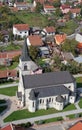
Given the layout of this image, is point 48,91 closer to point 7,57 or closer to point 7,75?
point 7,75

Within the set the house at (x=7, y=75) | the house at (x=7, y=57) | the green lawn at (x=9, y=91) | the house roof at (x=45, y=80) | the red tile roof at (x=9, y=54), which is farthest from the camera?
the red tile roof at (x=9, y=54)

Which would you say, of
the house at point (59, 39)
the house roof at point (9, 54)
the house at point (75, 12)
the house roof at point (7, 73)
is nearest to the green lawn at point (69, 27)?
the house at point (75, 12)

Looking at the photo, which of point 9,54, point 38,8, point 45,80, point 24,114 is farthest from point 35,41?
point 38,8

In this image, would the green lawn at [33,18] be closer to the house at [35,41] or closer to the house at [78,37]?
the house at [78,37]

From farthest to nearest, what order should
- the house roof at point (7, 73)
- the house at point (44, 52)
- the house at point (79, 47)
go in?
the house at point (79, 47)
the house at point (44, 52)
the house roof at point (7, 73)

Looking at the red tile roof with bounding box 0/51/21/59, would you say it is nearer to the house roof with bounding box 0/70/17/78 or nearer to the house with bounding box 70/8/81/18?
the house roof with bounding box 0/70/17/78

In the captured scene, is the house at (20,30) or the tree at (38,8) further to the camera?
the tree at (38,8)

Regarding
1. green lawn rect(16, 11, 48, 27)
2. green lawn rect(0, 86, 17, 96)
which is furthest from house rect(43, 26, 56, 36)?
green lawn rect(0, 86, 17, 96)
